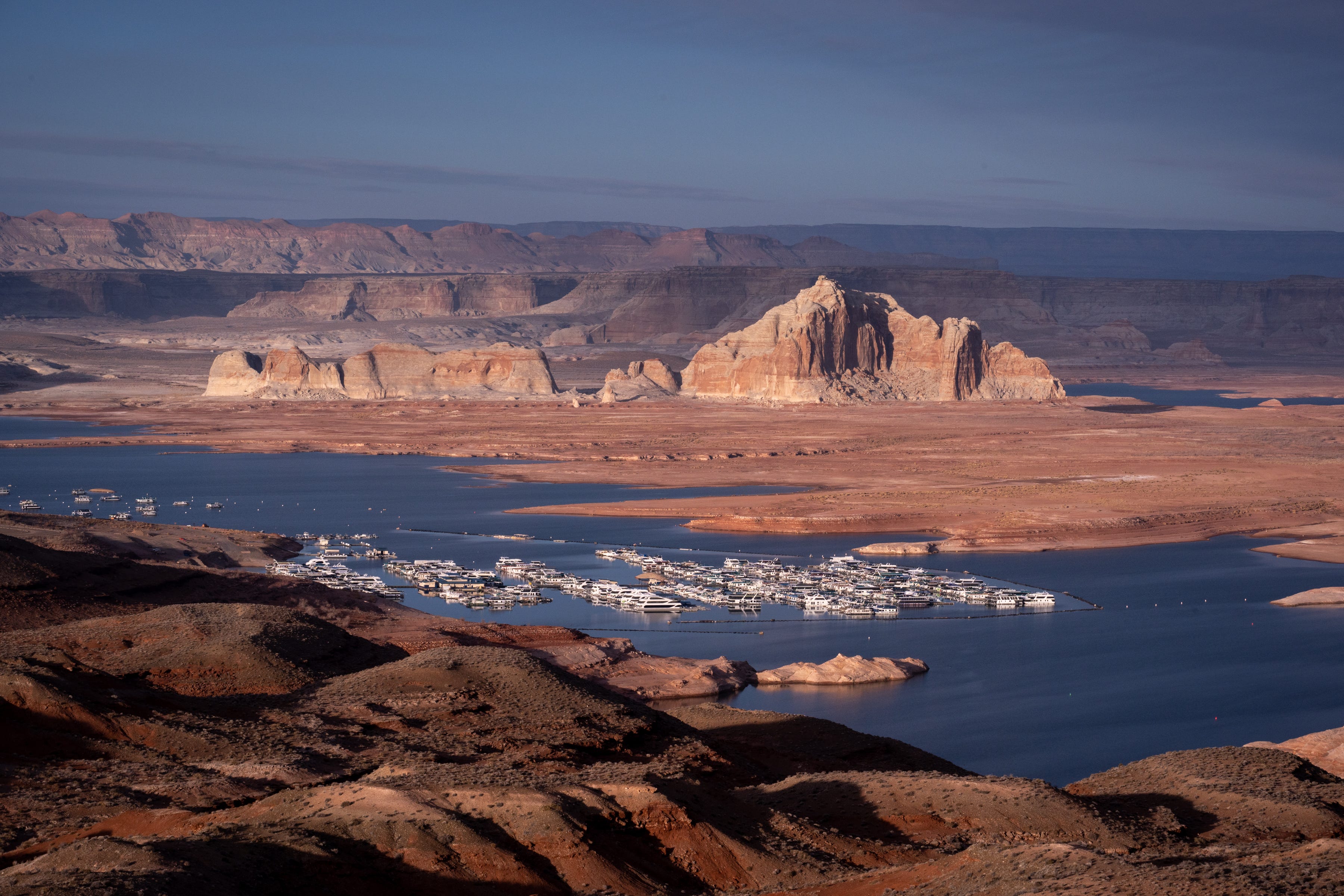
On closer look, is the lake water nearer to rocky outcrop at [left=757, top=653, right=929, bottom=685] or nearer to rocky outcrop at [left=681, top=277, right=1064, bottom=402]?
rocky outcrop at [left=757, top=653, right=929, bottom=685]

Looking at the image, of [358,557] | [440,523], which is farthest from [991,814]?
[440,523]

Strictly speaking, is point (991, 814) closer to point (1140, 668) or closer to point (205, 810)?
point (205, 810)

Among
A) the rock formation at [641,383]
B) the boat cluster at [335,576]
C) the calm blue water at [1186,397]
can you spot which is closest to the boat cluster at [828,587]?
the boat cluster at [335,576]

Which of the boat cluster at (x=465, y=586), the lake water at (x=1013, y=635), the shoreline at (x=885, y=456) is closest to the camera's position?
the lake water at (x=1013, y=635)

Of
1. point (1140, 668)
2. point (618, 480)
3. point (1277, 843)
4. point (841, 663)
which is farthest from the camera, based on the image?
point (618, 480)

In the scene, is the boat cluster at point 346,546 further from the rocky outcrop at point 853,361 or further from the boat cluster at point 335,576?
the rocky outcrop at point 853,361

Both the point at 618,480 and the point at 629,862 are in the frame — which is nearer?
the point at 629,862
